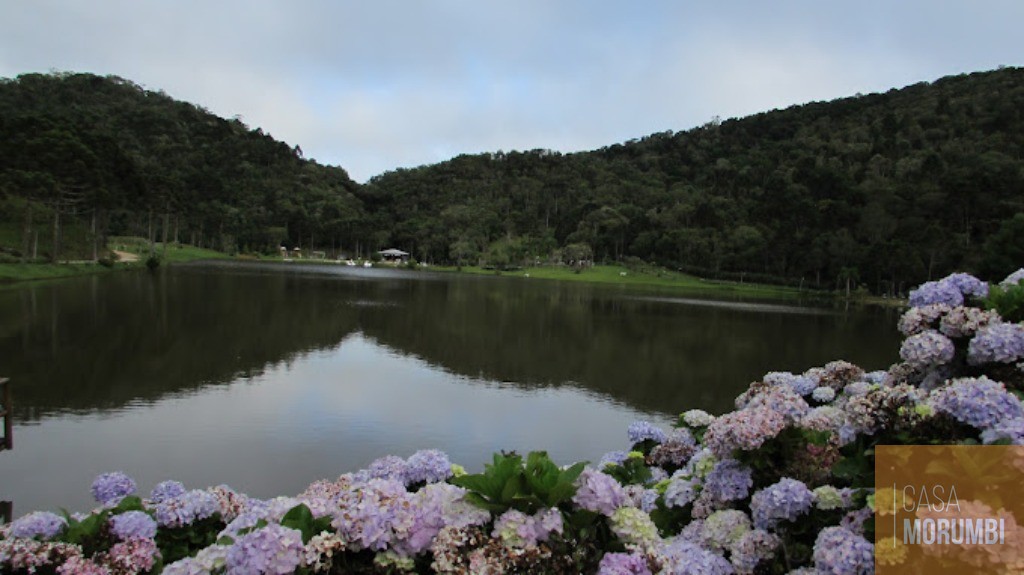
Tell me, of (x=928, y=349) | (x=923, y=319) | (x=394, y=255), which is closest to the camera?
(x=928, y=349)

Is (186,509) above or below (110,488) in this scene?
above

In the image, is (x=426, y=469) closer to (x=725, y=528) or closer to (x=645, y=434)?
(x=725, y=528)

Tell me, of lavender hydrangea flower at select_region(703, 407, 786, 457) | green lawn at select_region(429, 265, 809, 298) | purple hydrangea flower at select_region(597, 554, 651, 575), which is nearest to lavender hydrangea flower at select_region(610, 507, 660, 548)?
purple hydrangea flower at select_region(597, 554, 651, 575)

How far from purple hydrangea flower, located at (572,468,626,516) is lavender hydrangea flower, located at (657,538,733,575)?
0.29 meters

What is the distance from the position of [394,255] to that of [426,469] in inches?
4416

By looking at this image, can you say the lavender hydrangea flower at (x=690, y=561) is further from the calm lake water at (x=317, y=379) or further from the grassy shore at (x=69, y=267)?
the grassy shore at (x=69, y=267)

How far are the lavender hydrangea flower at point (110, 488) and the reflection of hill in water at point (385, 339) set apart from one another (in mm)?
10300

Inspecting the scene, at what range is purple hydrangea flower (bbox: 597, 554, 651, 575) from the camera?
2.50 metres

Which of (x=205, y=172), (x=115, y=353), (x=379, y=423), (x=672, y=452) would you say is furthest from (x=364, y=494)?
(x=205, y=172)

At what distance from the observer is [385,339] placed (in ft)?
84.9

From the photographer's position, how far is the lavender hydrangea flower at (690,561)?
282 cm

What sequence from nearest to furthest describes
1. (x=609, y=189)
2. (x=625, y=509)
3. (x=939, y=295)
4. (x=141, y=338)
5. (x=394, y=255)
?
(x=625, y=509) < (x=939, y=295) < (x=141, y=338) < (x=394, y=255) < (x=609, y=189)

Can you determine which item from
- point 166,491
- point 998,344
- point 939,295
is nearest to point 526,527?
point 998,344

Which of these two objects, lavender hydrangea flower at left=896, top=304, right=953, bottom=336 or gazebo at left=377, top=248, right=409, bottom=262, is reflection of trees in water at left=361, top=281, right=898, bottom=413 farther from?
gazebo at left=377, top=248, right=409, bottom=262
